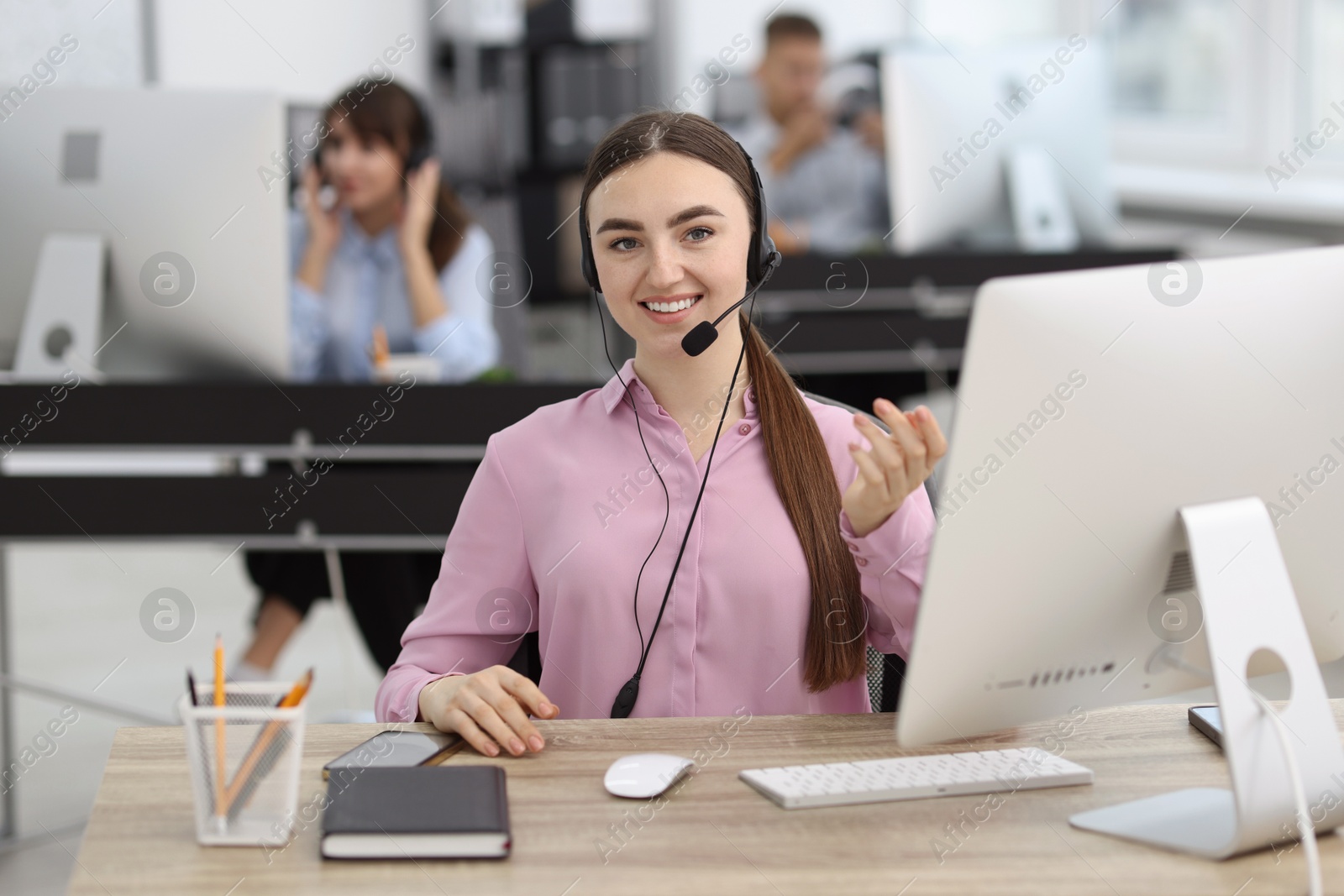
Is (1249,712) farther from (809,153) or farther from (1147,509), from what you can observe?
(809,153)

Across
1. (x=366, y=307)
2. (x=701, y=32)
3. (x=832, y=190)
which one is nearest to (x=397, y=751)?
(x=366, y=307)

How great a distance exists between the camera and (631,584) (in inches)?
50.3

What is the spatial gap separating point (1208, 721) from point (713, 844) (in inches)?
18.9

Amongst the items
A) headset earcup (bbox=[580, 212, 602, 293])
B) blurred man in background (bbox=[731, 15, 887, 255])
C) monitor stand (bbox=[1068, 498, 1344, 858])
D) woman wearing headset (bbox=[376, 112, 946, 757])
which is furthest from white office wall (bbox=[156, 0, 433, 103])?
monitor stand (bbox=[1068, 498, 1344, 858])

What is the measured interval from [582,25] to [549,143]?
53 centimetres

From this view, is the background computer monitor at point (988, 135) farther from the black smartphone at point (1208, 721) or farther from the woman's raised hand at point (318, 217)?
the black smartphone at point (1208, 721)

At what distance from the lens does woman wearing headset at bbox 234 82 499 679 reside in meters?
2.93

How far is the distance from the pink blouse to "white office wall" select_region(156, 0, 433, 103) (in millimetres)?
3600

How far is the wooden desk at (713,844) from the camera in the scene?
889 mm

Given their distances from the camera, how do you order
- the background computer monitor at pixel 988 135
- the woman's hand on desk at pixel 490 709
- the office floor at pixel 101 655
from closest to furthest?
1. the woman's hand on desk at pixel 490 709
2. the office floor at pixel 101 655
3. the background computer monitor at pixel 988 135

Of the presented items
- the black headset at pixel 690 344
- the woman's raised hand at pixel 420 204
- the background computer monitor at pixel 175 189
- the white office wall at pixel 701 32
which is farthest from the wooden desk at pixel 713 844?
the white office wall at pixel 701 32

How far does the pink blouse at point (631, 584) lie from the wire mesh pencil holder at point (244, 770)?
0.88ft

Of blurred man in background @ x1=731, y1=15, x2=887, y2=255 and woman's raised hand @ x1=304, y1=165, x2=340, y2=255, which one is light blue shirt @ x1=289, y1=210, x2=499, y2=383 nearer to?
woman's raised hand @ x1=304, y1=165, x2=340, y2=255

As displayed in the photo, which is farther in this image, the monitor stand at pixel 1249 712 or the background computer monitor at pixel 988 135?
the background computer monitor at pixel 988 135
